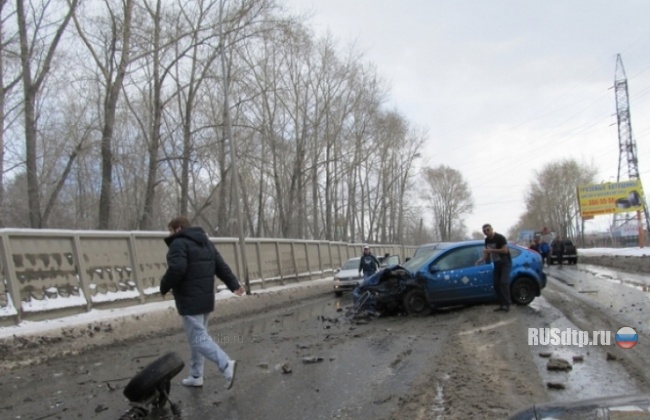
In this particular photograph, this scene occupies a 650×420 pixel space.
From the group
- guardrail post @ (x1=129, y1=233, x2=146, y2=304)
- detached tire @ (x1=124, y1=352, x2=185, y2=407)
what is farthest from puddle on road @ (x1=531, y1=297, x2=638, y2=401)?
guardrail post @ (x1=129, y1=233, x2=146, y2=304)

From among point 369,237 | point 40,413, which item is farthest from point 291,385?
point 369,237

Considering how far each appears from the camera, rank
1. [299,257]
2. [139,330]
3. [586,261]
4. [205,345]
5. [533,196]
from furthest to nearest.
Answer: [533,196], [586,261], [299,257], [139,330], [205,345]

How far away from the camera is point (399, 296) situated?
12148 millimetres

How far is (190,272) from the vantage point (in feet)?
19.4

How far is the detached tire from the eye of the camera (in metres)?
4.82

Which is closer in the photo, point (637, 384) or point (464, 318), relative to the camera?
point (637, 384)

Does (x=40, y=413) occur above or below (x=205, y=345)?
below

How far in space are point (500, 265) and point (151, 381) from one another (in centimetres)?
794

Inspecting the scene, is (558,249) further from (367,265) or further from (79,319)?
(79,319)

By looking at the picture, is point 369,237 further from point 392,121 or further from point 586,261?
point 586,261

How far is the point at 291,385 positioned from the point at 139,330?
6.65m

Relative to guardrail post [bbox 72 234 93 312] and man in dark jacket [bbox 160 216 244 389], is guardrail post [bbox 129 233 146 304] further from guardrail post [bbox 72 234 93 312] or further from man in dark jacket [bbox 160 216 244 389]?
man in dark jacket [bbox 160 216 244 389]
